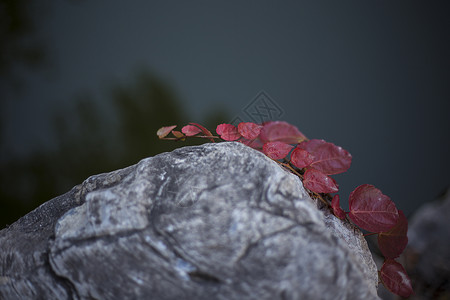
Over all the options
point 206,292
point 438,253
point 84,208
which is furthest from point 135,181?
point 438,253

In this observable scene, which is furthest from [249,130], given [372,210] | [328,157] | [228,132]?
[372,210]

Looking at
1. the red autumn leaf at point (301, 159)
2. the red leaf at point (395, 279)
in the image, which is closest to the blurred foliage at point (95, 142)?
the red autumn leaf at point (301, 159)

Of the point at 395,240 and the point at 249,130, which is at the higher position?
the point at 249,130

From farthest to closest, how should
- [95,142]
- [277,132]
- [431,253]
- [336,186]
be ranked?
[95,142]
[431,253]
[277,132]
[336,186]

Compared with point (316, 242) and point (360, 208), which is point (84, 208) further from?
point (360, 208)

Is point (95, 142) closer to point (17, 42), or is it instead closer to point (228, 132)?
point (17, 42)

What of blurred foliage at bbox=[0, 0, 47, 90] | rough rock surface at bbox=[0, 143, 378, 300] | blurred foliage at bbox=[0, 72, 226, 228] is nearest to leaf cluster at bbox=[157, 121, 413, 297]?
rough rock surface at bbox=[0, 143, 378, 300]
